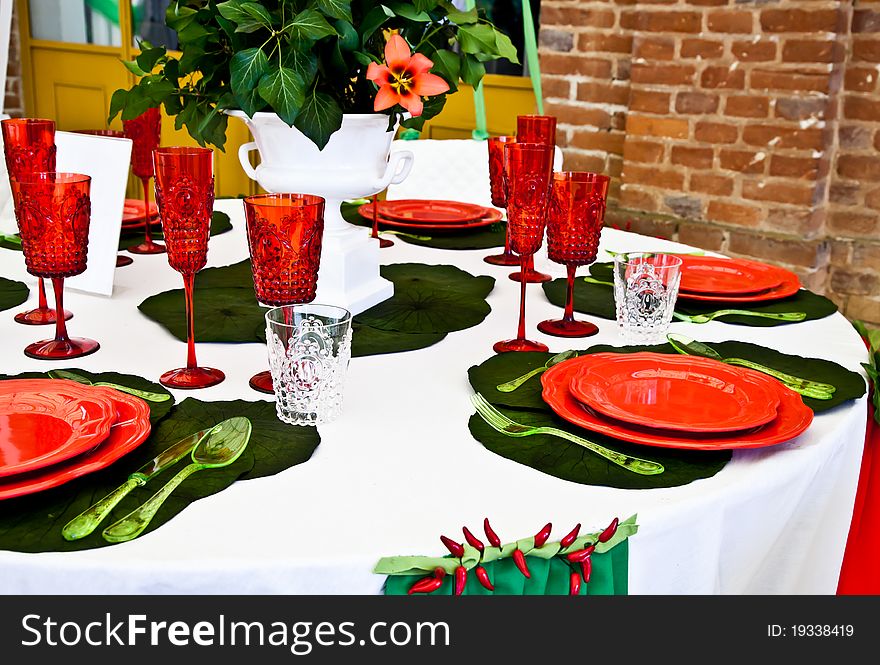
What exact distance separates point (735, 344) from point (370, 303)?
518mm

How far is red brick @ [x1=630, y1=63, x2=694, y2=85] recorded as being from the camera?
2840mm

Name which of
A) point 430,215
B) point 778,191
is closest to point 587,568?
point 430,215

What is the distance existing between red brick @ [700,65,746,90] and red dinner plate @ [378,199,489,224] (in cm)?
113

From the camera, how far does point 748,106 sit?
272 cm

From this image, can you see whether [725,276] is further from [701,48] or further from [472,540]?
[701,48]

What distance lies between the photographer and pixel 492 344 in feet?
4.10

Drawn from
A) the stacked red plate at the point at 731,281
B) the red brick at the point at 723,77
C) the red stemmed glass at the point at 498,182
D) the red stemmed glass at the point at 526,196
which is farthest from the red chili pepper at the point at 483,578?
the red brick at the point at 723,77

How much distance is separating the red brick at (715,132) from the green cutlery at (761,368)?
5.50 ft

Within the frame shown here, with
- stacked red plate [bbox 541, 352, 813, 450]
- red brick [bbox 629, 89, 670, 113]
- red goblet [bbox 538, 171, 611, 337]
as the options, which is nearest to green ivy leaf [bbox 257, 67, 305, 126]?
red goblet [bbox 538, 171, 611, 337]

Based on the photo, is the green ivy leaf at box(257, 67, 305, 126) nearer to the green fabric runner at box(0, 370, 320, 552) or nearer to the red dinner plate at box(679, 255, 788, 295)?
the green fabric runner at box(0, 370, 320, 552)

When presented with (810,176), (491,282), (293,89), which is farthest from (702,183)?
(293,89)

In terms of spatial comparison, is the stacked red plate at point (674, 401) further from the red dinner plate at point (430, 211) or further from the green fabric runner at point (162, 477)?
the red dinner plate at point (430, 211)

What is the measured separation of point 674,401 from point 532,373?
173mm
